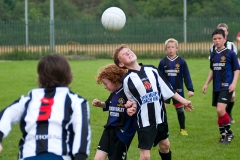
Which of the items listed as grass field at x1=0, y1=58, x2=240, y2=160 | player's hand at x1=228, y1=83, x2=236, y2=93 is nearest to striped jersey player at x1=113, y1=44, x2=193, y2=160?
grass field at x1=0, y1=58, x2=240, y2=160

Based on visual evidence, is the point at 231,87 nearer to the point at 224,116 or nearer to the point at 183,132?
the point at 224,116

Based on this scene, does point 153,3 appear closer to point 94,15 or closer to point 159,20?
point 94,15

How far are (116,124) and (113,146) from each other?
0.25 meters

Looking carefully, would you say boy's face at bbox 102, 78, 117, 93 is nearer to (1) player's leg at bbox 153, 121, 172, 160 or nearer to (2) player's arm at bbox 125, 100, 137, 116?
(2) player's arm at bbox 125, 100, 137, 116

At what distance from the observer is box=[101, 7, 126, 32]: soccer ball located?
46.0ft

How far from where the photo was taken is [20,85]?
51.4 feet

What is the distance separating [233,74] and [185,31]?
2066cm

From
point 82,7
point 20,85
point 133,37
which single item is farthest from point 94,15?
point 20,85

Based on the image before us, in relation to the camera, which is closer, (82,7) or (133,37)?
(133,37)

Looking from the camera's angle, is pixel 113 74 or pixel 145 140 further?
pixel 113 74

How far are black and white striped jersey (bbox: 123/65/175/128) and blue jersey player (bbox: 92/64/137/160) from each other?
0.15 metres

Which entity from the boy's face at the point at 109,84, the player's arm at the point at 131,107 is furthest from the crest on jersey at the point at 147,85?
the boy's face at the point at 109,84

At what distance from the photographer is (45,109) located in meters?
3.68

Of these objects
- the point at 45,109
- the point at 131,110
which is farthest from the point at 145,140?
the point at 45,109
